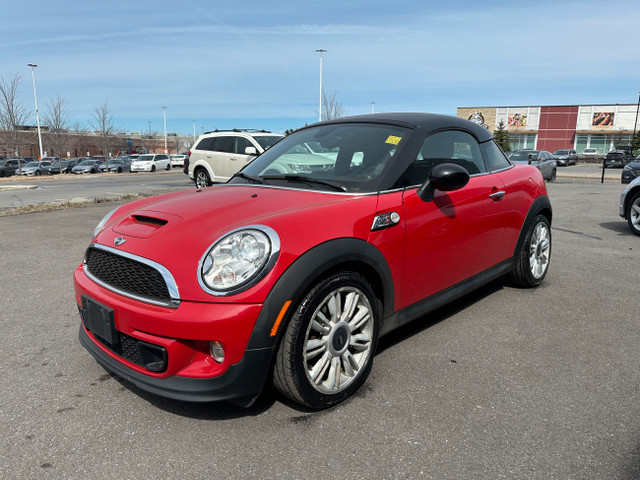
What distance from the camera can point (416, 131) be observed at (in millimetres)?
3238

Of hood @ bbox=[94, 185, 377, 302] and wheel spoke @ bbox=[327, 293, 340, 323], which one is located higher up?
hood @ bbox=[94, 185, 377, 302]

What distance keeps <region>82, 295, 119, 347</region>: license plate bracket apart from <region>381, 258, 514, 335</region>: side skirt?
153cm

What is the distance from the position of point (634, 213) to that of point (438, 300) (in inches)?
240

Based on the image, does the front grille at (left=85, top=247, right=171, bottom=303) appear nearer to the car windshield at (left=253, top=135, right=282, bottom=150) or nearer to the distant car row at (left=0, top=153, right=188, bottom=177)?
the car windshield at (left=253, top=135, right=282, bottom=150)

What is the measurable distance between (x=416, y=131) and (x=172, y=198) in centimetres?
173

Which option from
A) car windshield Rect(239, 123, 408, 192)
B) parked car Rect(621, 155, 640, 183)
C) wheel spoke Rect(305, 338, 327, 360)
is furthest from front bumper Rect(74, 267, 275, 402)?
parked car Rect(621, 155, 640, 183)

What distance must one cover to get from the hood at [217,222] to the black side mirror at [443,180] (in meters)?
0.43

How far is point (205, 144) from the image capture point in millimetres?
14594

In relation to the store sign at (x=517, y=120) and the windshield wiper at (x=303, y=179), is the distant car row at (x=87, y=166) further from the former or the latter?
the store sign at (x=517, y=120)

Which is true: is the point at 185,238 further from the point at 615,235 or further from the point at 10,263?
the point at 615,235

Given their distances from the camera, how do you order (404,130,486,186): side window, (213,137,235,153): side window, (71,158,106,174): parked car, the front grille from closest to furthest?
the front grille, (404,130,486,186): side window, (213,137,235,153): side window, (71,158,106,174): parked car

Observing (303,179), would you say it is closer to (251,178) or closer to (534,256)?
(251,178)

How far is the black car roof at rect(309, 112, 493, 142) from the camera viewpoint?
335cm

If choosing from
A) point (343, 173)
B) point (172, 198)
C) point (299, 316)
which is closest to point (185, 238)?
point (299, 316)
